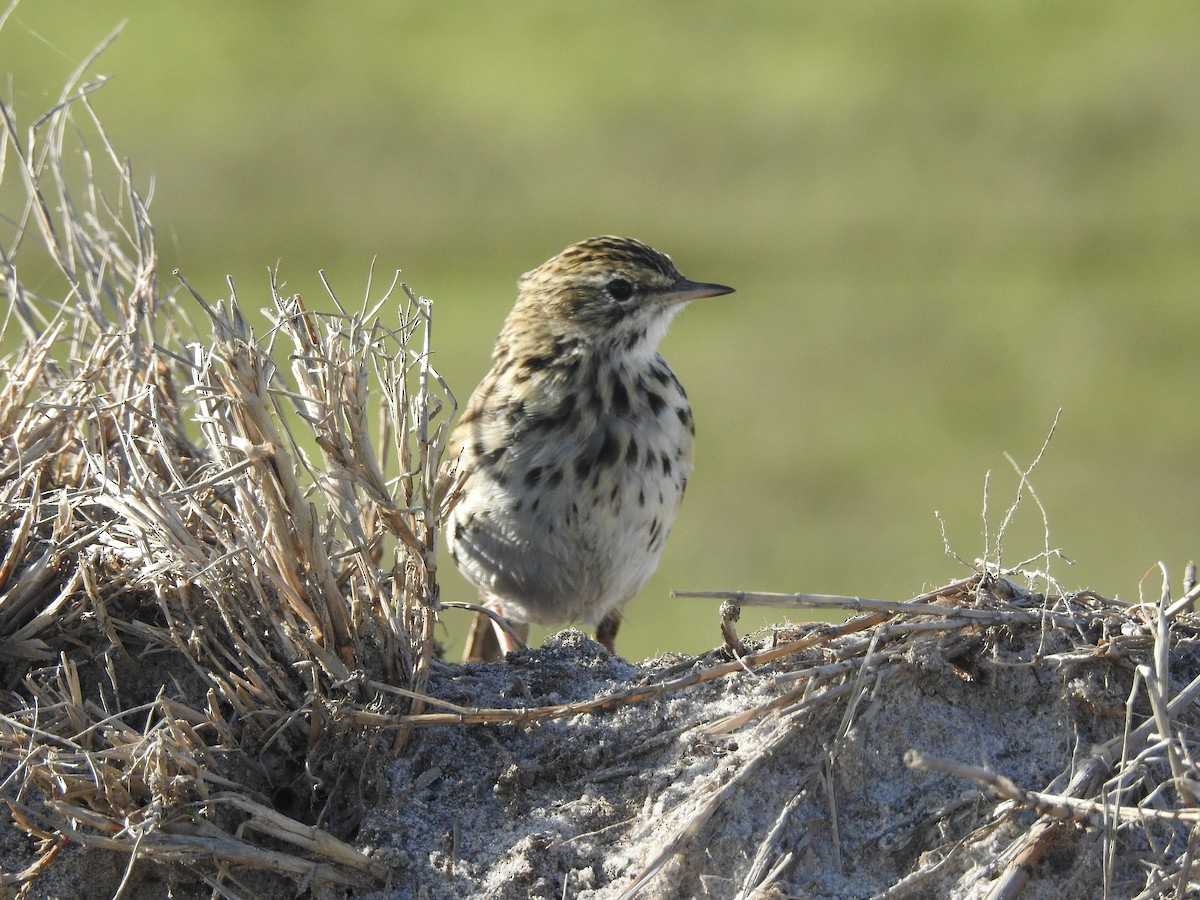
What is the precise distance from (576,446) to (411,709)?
182cm

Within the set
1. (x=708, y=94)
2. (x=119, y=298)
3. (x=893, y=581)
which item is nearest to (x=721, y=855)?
(x=119, y=298)

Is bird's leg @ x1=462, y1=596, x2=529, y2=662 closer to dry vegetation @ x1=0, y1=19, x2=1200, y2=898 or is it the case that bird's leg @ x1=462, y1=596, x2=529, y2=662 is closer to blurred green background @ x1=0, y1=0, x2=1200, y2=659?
dry vegetation @ x1=0, y1=19, x2=1200, y2=898

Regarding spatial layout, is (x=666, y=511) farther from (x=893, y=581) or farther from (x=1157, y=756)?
(x=893, y=581)

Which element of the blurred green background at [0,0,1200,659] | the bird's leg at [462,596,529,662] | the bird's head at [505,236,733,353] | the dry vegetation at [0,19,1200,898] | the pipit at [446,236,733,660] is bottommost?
the dry vegetation at [0,19,1200,898]

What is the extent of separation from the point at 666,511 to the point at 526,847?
238 centimetres

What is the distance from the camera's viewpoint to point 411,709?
4332mm

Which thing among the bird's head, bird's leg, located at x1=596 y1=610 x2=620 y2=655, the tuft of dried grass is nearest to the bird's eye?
the bird's head

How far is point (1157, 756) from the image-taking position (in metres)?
3.85

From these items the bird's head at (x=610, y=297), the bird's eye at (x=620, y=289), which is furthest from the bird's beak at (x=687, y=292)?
the bird's eye at (x=620, y=289)

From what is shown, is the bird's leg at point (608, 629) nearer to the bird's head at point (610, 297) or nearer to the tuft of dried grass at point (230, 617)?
the bird's head at point (610, 297)

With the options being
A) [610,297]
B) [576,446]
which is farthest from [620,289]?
[576,446]

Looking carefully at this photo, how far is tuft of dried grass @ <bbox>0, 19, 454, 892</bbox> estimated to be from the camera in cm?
399

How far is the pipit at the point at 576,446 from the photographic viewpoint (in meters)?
5.96

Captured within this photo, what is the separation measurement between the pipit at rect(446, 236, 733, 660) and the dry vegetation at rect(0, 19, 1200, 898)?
3.87ft
